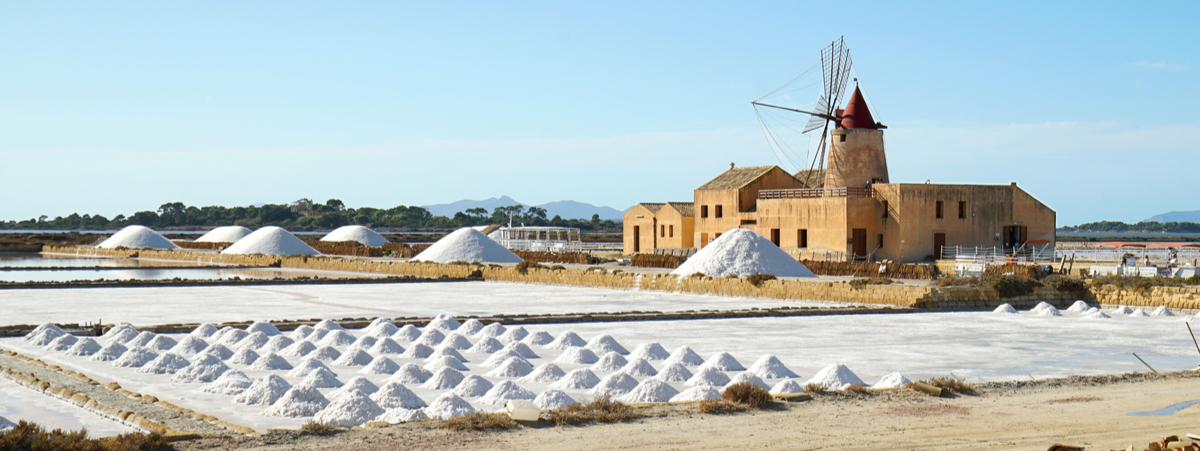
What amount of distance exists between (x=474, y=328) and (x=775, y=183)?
22.9 m

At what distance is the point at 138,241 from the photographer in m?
47.4

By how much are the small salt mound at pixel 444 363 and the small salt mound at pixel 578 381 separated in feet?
3.49

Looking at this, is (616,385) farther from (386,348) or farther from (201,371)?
(201,371)

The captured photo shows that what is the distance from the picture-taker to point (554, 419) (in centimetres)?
634

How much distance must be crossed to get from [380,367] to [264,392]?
5.27 ft

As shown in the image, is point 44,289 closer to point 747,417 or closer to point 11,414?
point 11,414

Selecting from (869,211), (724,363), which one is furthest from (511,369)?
(869,211)

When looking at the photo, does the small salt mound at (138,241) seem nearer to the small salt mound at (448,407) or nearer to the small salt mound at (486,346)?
the small salt mound at (486,346)

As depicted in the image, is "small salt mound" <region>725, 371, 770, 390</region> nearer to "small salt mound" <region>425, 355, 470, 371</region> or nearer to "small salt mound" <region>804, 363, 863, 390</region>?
"small salt mound" <region>804, 363, 863, 390</region>

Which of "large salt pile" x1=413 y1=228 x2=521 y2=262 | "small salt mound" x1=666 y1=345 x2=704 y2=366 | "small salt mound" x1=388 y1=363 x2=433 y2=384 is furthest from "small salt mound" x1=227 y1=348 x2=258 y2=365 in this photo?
"large salt pile" x1=413 y1=228 x2=521 y2=262

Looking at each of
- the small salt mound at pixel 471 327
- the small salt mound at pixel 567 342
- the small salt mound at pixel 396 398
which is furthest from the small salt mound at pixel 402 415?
the small salt mound at pixel 471 327

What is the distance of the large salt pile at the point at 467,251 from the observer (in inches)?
1235

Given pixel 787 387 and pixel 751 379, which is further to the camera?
pixel 751 379

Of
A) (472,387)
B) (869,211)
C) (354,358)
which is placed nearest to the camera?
(472,387)
